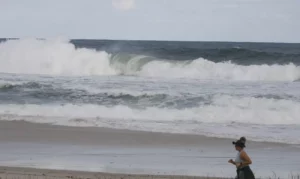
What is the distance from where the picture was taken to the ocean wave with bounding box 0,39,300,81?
30484 mm

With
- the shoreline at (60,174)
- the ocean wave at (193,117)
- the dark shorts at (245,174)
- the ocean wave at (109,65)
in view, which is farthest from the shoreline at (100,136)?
the ocean wave at (109,65)

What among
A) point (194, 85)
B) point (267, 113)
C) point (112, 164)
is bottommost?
point (112, 164)

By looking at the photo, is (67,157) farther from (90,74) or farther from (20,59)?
(20,59)

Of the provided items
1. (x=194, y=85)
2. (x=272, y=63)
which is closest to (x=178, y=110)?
(x=194, y=85)

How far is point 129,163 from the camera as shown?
10602 millimetres

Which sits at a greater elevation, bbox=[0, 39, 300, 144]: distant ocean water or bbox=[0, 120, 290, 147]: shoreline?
bbox=[0, 39, 300, 144]: distant ocean water

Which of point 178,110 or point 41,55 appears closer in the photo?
point 178,110

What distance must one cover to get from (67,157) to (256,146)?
13.3 ft

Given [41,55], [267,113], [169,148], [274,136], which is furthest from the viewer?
[41,55]

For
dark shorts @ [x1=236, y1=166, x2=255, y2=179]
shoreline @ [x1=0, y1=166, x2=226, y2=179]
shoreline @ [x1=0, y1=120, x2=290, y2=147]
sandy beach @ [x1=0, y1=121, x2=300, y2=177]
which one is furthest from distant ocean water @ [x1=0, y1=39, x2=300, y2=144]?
dark shorts @ [x1=236, y1=166, x2=255, y2=179]

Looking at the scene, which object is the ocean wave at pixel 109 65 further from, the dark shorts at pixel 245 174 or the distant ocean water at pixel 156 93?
the dark shorts at pixel 245 174

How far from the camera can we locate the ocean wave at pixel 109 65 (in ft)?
100

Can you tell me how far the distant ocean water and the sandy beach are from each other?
3.35ft

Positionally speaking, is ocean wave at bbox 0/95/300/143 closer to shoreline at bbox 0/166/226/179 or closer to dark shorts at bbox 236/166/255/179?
shoreline at bbox 0/166/226/179
